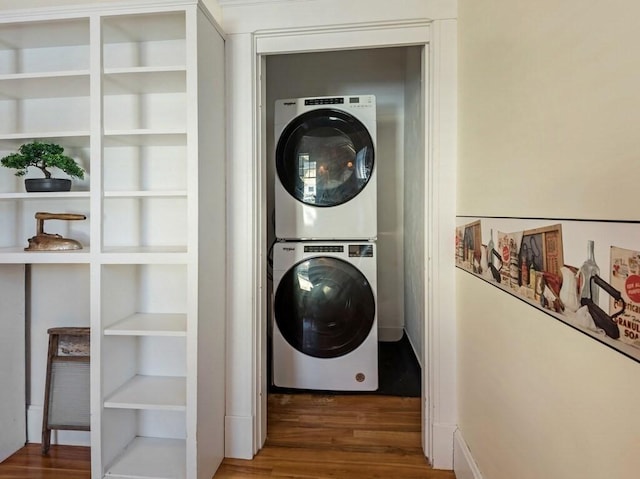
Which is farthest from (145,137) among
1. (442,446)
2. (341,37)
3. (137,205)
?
(442,446)

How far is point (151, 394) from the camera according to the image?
1.49 m

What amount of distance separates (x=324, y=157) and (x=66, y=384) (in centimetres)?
183

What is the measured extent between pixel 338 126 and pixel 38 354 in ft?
6.80

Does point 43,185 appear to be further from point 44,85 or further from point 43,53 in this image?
point 43,53

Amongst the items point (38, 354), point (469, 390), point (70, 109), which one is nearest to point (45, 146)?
point (70, 109)

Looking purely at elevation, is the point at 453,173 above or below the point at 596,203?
above

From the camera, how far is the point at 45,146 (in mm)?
1475

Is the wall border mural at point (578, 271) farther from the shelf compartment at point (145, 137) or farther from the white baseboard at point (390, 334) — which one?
the white baseboard at point (390, 334)

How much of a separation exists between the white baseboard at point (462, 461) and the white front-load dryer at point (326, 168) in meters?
1.12

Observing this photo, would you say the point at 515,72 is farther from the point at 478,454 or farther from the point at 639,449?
the point at 478,454

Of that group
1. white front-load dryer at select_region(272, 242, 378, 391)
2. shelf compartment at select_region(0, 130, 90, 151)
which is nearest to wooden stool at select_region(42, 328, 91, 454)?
shelf compartment at select_region(0, 130, 90, 151)

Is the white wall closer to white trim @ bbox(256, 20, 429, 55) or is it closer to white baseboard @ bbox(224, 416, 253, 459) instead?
white trim @ bbox(256, 20, 429, 55)

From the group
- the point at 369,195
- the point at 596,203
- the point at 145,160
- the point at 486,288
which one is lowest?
the point at 486,288

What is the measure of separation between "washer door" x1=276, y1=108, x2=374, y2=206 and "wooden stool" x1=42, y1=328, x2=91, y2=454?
1.39 metres
